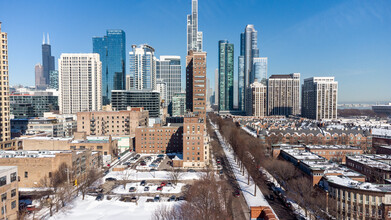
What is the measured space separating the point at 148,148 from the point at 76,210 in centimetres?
4278

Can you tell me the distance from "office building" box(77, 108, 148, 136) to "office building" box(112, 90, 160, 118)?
1240 inches

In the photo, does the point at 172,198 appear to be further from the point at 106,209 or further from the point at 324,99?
the point at 324,99

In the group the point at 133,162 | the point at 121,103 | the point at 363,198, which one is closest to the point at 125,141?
the point at 133,162

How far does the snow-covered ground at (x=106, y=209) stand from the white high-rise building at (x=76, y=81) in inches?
4389

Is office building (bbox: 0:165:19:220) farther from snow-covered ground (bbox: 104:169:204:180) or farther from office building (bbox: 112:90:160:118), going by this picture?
office building (bbox: 112:90:160:118)

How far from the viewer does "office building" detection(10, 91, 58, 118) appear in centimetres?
A: 12269

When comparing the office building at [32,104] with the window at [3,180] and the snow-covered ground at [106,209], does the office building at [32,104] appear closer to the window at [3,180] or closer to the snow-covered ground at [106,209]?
the snow-covered ground at [106,209]

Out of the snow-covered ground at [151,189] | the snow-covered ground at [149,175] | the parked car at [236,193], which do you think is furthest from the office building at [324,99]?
the snow-covered ground at [151,189]

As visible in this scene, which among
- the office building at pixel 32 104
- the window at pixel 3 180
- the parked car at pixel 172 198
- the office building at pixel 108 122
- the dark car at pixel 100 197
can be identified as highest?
the office building at pixel 32 104

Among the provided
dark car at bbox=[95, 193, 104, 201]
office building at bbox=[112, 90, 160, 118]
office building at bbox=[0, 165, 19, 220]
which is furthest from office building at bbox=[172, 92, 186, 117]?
office building at bbox=[0, 165, 19, 220]

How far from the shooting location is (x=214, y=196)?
1388 inches

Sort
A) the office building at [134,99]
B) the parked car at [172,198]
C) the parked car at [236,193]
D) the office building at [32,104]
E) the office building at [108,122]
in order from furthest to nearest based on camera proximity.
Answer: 1. the office building at [32,104]
2. the office building at [134,99]
3. the office building at [108,122]
4. the parked car at [236,193]
5. the parked car at [172,198]

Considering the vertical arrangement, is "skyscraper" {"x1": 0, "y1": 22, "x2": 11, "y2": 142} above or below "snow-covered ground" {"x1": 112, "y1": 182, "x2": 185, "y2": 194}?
above

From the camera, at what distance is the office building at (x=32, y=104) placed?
403 feet
